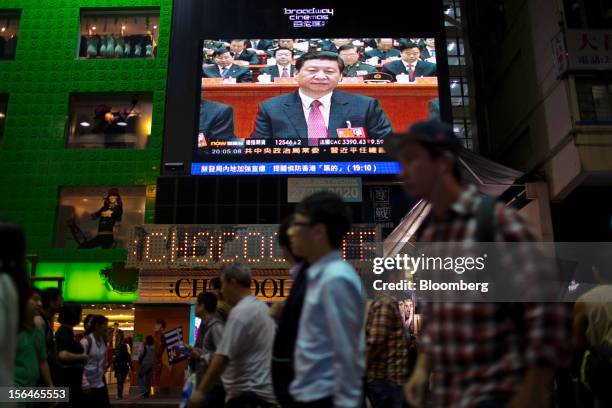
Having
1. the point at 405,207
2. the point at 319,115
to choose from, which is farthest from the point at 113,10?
the point at 405,207

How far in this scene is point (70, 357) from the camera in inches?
228

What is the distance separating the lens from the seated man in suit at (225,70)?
16.6 m

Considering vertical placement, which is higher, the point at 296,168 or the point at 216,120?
the point at 216,120

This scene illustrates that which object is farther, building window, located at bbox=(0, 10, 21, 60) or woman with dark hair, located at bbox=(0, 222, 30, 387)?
building window, located at bbox=(0, 10, 21, 60)

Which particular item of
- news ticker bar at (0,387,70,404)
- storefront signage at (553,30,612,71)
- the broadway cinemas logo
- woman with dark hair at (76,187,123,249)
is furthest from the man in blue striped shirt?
woman with dark hair at (76,187,123,249)

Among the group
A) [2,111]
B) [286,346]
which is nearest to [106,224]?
[2,111]

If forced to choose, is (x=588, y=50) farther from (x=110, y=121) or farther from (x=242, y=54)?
(x=110, y=121)

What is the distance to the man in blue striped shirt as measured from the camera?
7.11ft

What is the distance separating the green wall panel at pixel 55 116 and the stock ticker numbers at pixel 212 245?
4.36m

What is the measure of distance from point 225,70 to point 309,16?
344 cm

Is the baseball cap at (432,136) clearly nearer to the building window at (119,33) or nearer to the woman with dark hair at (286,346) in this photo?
the woman with dark hair at (286,346)

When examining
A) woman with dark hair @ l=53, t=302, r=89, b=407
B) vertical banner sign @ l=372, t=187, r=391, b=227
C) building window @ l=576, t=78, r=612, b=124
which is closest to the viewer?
woman with dark hair @ l=53, t=302, r=89, b=407

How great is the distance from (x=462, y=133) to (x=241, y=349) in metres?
30.5

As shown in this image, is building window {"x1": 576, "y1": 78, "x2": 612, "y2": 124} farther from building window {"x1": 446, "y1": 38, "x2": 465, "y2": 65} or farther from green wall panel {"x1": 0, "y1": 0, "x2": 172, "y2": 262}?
building window {"x1": 446, "y1": 38, "x2": 465, "y2": 65}
